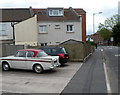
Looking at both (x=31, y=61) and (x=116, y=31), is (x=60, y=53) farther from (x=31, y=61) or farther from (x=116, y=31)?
(x=116, y=31)

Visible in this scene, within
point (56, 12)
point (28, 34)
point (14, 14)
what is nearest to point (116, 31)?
point (56, 12)

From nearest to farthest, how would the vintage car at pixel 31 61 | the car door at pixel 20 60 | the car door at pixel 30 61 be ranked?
1. the vintage car at pixel 31 61
2. the car door at pixel 30 61
3. the car door at pixel 20 60

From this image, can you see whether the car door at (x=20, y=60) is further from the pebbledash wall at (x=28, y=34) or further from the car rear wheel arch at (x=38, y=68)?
the pebbledash wall at (x=28, y=34)

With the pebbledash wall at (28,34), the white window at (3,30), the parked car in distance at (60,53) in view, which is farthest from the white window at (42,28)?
the parked car in distance at (60,53)

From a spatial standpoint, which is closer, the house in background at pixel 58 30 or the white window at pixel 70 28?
the house in background at pixel 58 30

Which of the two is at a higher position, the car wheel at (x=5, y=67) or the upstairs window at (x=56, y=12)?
the upstairs window at (x=56, y=12)

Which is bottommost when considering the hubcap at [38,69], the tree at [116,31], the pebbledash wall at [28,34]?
the hubcap at [38,69]

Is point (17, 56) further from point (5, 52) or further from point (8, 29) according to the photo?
point (8, 29)

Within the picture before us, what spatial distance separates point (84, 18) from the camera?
38531mm

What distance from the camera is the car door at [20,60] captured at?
1094 centimetres

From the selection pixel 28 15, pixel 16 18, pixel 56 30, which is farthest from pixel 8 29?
pixel 56 30

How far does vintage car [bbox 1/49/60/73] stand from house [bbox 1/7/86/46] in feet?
50.8

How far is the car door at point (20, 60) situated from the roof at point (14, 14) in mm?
19149

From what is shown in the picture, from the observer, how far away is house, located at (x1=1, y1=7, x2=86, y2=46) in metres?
26.9
